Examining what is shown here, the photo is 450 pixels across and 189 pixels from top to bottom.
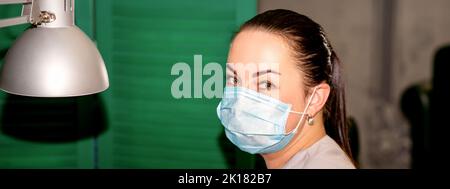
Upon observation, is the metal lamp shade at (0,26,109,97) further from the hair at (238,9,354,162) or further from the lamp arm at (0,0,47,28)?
the hair at (238,9,354,162)

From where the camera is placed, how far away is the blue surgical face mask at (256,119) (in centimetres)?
190

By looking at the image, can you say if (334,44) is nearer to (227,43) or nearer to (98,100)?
(227,43)

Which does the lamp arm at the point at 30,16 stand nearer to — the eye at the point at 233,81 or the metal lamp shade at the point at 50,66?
the metal lamp shade at the point at 50,66

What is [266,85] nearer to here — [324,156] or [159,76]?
[324,156]

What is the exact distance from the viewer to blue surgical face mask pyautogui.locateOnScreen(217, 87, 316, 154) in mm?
1898

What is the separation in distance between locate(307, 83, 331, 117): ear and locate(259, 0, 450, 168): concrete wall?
0.73 meters

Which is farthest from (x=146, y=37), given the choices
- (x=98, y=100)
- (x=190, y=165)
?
(x=190, y=165)

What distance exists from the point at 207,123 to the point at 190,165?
0.16 metres

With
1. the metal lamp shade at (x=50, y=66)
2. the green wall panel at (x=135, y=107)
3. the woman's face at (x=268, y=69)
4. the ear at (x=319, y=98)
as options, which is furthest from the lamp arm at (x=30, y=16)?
the green wall panel at (x=135, y=107)

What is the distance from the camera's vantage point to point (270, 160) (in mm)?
1993

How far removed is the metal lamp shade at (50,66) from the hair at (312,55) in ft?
2.02

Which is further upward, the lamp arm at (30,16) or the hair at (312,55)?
the lamp arm at (30,16)

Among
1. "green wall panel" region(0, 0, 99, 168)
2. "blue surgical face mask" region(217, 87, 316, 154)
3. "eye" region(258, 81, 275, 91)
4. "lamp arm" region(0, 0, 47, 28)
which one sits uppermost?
"lamp arm" region(0, 0, 47, 28)

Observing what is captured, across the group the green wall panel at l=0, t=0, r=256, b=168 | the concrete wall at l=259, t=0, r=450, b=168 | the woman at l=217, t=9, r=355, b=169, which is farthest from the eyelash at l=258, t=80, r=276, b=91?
the concrete wall at l=259, t=0, r=450, b=168
